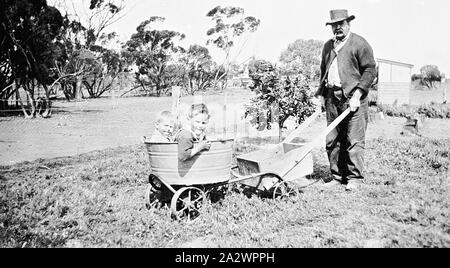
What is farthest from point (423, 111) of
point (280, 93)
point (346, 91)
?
point (346, 91)

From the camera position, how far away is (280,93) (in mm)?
9250

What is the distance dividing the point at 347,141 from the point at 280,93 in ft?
13.8

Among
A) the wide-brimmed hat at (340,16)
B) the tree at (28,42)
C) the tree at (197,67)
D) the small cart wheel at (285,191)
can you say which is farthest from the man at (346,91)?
the tree at (197,67)

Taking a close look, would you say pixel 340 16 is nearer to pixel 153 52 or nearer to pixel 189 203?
pixel 189 203

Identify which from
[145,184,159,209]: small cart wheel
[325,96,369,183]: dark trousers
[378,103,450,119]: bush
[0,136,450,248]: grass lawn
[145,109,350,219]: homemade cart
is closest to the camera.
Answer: [0,136,450,248]: grass lawn

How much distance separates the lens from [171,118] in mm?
5004

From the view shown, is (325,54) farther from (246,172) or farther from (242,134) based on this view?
(242,134)

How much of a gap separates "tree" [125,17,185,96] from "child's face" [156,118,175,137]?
35437 millimetres

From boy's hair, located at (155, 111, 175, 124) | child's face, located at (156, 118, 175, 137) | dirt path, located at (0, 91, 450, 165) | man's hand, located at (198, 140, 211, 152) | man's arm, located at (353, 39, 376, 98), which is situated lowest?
dirt path, located at (0, 91, 450, 165)

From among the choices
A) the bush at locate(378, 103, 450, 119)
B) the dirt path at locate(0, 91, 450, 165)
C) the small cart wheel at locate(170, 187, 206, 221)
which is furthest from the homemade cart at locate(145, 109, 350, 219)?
the bush at locate(378, 103, 450, 119)

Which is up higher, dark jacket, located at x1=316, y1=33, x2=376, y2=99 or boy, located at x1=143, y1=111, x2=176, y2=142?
dark jacket, located at x1=316, y1=33, x2=376, y2=99

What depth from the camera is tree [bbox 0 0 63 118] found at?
651 inches

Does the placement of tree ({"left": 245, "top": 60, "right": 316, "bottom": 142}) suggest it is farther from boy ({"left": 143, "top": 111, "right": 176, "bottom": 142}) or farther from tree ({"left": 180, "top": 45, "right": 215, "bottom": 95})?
tree ({"left": 180, "top": 45, "right": 215, "bottom": 95})
